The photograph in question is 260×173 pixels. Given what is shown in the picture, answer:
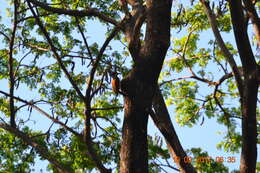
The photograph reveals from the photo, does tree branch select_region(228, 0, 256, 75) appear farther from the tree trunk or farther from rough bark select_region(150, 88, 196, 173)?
rough bark select_region(150, 88, 196, 173)

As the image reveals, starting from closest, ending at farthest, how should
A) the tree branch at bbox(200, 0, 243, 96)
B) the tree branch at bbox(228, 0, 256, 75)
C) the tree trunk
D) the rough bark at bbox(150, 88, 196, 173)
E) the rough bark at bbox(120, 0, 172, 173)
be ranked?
the rough bark at bbox(120, 0, 172, 173) → the tree branch at bbox(228, 0, 256, 75) → the tree trunk → the tree branch at bbox(200, 0, 243, 96) → the rough bark at bbox(150, 88, 196, 173)

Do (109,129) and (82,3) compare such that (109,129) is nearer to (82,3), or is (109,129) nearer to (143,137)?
(82,3)

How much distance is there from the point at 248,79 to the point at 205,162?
3750 mm

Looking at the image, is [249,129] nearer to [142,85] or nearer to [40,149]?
[142,85]

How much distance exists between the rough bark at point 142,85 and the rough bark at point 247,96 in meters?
1.15

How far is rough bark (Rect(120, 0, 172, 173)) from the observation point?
8.55ft

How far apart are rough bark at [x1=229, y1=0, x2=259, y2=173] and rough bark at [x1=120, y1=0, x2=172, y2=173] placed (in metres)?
1.15

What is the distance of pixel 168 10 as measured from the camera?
281cm

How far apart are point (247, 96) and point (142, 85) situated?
164 centimetres

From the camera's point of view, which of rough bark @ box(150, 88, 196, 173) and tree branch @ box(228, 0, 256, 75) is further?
rough bark @ box(150, 88, 196, 173)

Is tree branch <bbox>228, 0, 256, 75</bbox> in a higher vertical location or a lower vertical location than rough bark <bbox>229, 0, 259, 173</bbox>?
higher

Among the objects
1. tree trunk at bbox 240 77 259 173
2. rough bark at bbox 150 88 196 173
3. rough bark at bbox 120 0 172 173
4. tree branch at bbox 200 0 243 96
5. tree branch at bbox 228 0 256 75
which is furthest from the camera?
rough bark at bbox 150 88 196 173

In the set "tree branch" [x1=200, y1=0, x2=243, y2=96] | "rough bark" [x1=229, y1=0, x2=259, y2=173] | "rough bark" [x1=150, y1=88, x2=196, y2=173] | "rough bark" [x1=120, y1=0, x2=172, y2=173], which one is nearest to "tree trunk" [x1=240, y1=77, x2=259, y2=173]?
"rough bark" [x1=229, y1=0, x2=259, y2=173]

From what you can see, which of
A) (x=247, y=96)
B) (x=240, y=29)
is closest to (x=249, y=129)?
(x=247, y=96)
